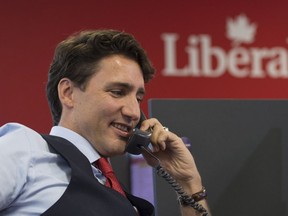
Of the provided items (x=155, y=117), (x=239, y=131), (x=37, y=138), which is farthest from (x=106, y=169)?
Answer: (x=239, y=131)

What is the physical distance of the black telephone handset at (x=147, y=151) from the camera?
151 cm

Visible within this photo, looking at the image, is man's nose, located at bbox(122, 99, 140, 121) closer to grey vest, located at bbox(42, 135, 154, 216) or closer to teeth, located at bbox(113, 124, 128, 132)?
teeth, located at bbox(113, 124, 128, 132)

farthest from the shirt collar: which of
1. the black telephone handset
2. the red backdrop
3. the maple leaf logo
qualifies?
the maple leaf logo

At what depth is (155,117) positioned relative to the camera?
1.72m

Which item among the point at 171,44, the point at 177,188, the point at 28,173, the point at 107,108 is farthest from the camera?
the point at 171,44

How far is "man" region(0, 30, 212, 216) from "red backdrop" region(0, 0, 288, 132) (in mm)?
1265

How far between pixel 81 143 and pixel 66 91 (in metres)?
0.15

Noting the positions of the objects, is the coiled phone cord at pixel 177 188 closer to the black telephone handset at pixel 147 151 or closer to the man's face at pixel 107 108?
the black telephone handset at pixel 147 151

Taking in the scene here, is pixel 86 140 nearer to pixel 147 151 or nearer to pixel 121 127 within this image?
pixel 121 127

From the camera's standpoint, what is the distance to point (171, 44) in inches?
118

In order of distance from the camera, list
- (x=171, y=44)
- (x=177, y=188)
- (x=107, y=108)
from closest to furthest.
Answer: (x=107, y=108) < (x=177, y=188) < (x=171, y=44)

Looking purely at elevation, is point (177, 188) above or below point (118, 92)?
below

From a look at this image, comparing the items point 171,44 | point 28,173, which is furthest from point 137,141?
point 171,44

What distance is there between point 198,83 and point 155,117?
4.43 feet
